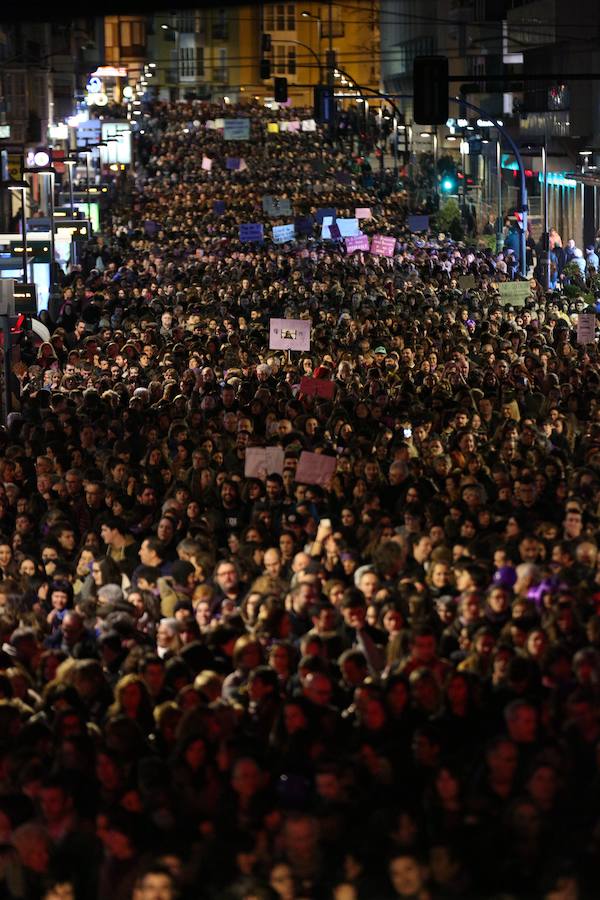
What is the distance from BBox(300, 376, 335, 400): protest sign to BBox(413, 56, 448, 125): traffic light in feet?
17.6

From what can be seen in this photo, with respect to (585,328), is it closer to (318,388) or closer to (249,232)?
(318,388)

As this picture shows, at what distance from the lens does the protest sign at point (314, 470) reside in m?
16.4

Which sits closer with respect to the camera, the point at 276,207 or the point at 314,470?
the point at 314,470

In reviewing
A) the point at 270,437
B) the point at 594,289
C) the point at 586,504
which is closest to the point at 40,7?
the point at 586,504

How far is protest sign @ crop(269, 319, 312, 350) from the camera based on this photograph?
25.2 metres

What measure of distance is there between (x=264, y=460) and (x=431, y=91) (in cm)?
998

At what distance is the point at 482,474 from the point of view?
16516 mm

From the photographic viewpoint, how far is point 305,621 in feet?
40.6

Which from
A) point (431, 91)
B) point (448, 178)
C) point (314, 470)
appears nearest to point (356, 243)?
point (431, 91)

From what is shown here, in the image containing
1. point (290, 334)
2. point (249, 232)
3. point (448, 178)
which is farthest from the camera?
point (448, 178)

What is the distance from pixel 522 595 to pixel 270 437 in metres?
6.91

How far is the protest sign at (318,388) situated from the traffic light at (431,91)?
5.35 metres

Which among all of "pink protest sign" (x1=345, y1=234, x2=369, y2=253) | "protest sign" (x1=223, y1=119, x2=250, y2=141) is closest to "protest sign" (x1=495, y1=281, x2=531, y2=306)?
"pink protest sign" (x1=345, y1=234, x2=369, y2=253)

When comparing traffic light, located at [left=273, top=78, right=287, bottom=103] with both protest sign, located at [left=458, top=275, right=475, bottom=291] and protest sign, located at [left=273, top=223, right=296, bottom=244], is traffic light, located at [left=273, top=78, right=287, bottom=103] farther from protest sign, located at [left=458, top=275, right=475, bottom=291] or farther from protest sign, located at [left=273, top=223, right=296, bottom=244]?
protest sign, located at [left=458, top=275, right=475, bottom=291]
